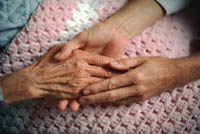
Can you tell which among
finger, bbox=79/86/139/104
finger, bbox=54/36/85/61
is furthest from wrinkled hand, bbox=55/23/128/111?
finger, bbox=79/86/139/104

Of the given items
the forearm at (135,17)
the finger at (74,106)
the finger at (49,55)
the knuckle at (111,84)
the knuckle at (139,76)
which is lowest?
the finger at (74,106)

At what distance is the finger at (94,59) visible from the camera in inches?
36.8

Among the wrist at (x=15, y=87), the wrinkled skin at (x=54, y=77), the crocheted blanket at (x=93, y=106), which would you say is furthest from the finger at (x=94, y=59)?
the wrist at (x=15, y=87)

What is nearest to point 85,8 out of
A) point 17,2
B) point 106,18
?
point 106,18

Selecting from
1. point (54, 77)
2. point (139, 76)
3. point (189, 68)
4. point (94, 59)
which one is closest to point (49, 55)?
point (54, 77)

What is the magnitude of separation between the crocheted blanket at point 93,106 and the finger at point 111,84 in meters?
0.10

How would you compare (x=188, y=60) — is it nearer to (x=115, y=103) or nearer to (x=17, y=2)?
(x=115, y=103)

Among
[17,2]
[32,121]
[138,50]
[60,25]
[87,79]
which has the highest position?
[17,2]

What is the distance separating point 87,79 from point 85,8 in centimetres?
39

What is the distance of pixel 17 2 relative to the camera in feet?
3.26

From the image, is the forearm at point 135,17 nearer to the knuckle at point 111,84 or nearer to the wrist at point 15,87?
the knuckle at point 111,84

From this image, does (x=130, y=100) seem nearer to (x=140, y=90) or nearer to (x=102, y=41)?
(x=140, y=90)

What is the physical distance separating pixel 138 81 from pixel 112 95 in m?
0.13

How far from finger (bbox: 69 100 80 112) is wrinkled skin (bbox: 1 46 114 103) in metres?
0.03
